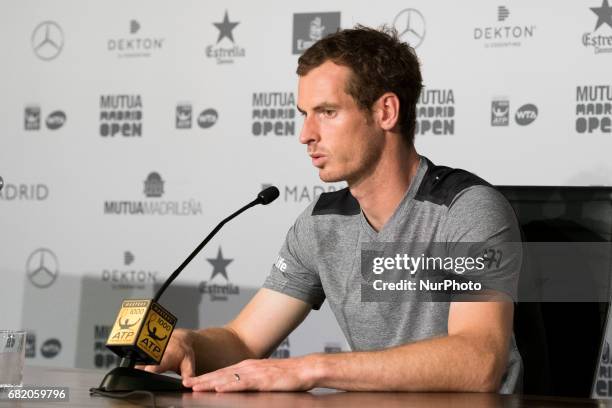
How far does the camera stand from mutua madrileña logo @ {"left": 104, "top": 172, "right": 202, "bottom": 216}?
11.8 feet

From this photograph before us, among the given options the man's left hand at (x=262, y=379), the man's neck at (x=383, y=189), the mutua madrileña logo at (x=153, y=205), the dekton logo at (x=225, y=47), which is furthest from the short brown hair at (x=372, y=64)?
the mutua madrileña logo at (x=153, y=205)

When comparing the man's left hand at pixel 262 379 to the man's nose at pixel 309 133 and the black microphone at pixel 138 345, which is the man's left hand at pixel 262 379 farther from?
the man's nose at pixel 309 133

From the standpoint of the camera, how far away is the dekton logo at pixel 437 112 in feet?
10.6

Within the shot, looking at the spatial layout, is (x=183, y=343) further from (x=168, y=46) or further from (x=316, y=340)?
(x=168, y=46)

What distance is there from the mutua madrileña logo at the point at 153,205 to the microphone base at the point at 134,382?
1.96 metres

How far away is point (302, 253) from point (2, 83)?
214 cm

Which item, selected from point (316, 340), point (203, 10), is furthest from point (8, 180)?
point (316, 340)

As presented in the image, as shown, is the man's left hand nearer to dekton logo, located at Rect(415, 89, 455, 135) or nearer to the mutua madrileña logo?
dekton logo, located at Rect(415, 89, 455, 135)

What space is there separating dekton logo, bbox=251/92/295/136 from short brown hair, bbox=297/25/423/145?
1.13 meters

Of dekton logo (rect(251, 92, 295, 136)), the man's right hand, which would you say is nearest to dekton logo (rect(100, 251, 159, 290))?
dekton logo (rect(251, 92, 295, 136))

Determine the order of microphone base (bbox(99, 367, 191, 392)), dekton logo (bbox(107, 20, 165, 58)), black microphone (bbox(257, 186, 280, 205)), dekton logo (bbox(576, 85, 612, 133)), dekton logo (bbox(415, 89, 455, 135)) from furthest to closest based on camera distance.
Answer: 1. dekton logo (bbox(107, 20, 165, 58))
2. dekton logo (bbox(415, 89, 455, 135))
3. dekton logo (bbox(576, 85, 612, 133))
4. black microphone (bbox(257, 186, 280, 205))
5. microphone base (bbox(99, 367, 191, 392))

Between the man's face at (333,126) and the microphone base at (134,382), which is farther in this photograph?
the man's face at (333,126)

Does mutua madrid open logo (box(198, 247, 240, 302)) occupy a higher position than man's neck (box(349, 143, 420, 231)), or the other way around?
man's neck (box(349, 143, 420, 231))

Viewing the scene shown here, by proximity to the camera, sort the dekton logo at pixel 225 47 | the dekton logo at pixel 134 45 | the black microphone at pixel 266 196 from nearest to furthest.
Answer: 1. the black microphone at pixel 266 196
2. the dekton logo at pixel 225 47
3. the dekton logo at pixel 134 45
